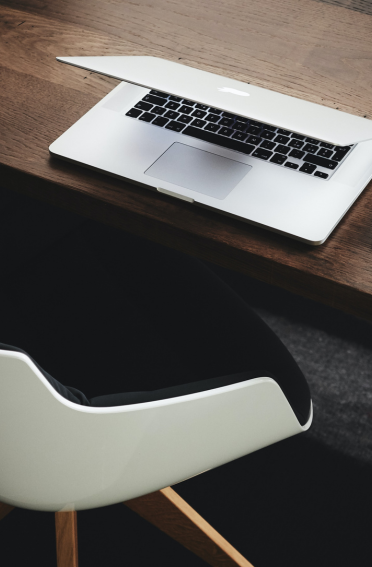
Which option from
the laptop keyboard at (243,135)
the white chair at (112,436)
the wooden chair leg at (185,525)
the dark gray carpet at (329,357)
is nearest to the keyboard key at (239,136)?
the laptop keyboard at (243,135)

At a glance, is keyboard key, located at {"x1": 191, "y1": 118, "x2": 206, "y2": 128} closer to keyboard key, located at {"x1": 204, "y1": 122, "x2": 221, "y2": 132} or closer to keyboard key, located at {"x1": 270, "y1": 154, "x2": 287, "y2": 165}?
keyboard key, located at {"x1": 204, "y1": 122, "x2": 221, "y2": 132}

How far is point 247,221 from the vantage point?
0.77 meters

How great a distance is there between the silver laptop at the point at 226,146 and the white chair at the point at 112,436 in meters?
0.21

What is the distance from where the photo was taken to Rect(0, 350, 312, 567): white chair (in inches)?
25.1

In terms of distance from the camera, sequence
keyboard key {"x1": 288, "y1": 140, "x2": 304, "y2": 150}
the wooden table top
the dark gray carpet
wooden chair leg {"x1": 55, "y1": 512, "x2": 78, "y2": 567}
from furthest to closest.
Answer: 1. the dark gray carpet
2. wooden chair leg {"x1": 55, "y1": 512, "x2": 78, "y2": 567}
3. keyboard key {"x1": 288, "y1": 140, "x2": 304, "y2": 150}
4. the wooden table top

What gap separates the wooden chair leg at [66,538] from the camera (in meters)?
1.05

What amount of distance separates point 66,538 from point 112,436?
0.47 m

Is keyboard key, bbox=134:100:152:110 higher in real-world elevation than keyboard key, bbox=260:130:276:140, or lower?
higher

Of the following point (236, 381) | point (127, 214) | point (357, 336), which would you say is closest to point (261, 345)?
point (236, 381)

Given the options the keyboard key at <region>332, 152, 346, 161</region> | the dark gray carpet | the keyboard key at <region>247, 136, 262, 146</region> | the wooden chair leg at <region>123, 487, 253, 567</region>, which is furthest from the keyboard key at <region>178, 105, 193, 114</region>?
the dark gray carpet

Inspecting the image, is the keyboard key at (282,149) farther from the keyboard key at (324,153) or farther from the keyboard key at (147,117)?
the keyboard key at (147,117)

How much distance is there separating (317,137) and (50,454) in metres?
0.44

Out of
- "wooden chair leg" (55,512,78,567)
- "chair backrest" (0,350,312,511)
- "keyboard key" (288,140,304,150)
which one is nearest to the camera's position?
"chair backrest" (0,350,312,511)

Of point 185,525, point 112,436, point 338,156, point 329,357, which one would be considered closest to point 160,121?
point 338,156
